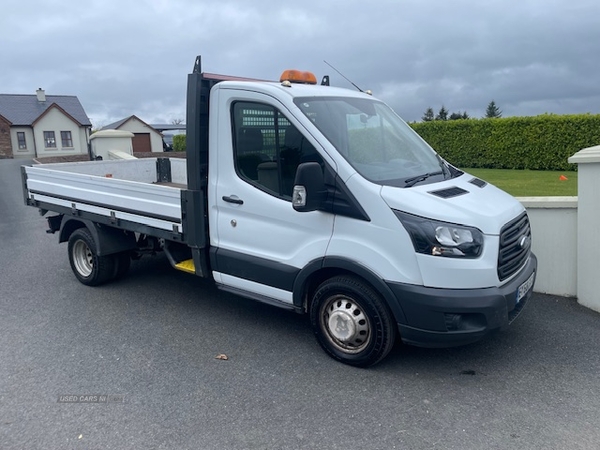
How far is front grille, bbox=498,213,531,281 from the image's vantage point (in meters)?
3.97

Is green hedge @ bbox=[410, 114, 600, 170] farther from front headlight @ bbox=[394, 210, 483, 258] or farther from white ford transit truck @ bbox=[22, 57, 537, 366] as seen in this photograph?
front headlight @ bbox=[394, 210, 483, 258]

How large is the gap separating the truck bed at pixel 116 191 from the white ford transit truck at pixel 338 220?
1.2 inches

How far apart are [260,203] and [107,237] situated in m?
2.56

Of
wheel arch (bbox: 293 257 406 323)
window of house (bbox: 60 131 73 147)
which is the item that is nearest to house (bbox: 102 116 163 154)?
window of house (bbox: 60 131 73 147)

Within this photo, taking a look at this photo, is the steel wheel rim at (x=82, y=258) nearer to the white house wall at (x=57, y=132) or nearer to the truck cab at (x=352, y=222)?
the truck cab at (x=352, y=222)

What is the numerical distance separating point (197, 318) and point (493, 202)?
3156mm

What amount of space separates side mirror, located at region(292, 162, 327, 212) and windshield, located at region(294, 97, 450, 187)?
34cm

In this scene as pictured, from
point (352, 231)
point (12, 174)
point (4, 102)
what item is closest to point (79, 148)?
point (4, 102)

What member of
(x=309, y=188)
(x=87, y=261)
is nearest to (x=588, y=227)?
(x=309, y=188)

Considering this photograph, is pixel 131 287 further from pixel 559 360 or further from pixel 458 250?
pixel 559 360

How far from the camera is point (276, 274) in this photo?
4.61 m

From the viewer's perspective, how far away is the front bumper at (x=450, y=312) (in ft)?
12.5

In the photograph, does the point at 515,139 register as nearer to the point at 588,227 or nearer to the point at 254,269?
the point at 588,227

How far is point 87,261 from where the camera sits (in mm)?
6609
